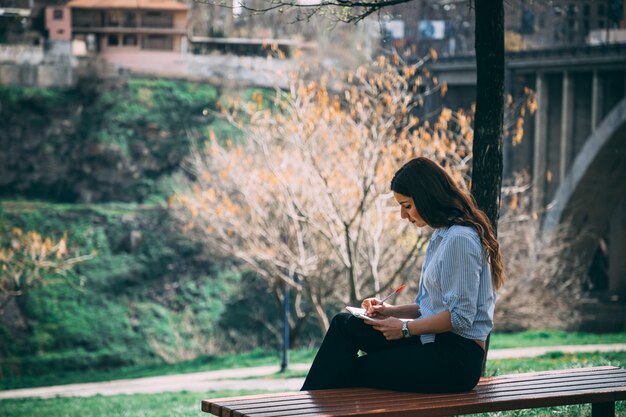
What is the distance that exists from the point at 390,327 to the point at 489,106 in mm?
2157

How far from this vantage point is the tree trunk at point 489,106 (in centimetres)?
569

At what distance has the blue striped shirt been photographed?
3902 millimetres

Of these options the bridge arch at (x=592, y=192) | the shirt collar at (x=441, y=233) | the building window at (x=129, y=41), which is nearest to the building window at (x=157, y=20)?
the building window at (x=129, y=41)

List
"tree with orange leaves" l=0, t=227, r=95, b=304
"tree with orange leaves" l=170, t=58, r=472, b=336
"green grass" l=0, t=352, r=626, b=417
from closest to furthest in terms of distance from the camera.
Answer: "green grass" l=0, t=352, r=626, b=417 < "tree with orange leaves" l=170, t=58, r=472, b=336 < "tree with orange leaves" l=0, t=227, r=95, b=304

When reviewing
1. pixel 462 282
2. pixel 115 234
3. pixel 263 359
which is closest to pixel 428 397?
pixel 462 282

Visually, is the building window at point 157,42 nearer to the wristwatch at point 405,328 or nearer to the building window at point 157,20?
the building window at point 157,20

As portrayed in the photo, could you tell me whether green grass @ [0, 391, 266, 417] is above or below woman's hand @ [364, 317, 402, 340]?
below

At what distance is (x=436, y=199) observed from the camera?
3998 millimetres

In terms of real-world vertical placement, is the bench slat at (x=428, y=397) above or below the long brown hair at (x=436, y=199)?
below

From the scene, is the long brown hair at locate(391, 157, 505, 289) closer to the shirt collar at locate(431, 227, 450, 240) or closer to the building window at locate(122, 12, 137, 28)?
the shirt collar at locate(431, 227, 450, 240)

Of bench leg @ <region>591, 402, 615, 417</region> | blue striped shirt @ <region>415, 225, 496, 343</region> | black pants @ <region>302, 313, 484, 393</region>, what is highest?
blue striped shirt @ <region>415, 225, 496, 343</region>

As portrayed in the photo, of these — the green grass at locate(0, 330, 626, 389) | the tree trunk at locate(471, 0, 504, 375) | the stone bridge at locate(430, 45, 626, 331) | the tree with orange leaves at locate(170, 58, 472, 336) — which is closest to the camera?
the tree trunk at locate(471, 0, 504, 375)

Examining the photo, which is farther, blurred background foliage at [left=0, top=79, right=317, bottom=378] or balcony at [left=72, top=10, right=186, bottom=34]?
balcony at [left=72, top=10, right=186, bottom=34]

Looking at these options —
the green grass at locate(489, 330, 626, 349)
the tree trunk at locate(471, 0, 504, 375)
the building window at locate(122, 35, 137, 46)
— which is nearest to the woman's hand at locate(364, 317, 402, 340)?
the tree trunk at locate(471, 0, 504, 375)
